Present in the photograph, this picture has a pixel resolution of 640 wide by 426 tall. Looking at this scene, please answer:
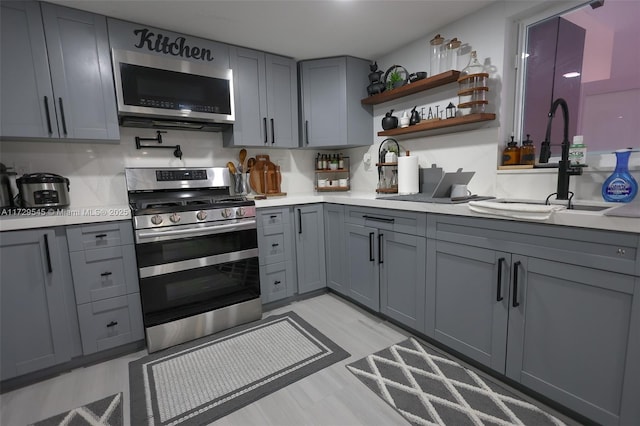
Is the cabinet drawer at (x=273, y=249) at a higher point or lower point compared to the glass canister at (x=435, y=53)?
lower

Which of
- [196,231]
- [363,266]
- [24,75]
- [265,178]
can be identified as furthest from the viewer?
[265,178]

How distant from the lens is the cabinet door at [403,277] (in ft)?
6.44

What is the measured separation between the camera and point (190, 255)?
2.13 m

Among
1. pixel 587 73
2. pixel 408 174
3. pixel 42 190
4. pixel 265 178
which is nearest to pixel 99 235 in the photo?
pixel 42 190

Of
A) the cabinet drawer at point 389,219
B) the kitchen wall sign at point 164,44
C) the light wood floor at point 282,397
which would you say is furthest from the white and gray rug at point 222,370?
the kitchen wall sign at point 164,44

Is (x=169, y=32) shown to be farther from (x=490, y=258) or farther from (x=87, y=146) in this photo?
(x=490, y=258)

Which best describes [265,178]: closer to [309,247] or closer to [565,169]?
[309,247]

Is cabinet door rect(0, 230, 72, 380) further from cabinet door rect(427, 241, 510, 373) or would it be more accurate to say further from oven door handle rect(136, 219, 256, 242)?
cabinet door rect(427, 241, 510, 373)

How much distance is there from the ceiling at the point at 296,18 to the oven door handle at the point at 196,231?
1.44 meters

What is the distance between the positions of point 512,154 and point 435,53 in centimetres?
99

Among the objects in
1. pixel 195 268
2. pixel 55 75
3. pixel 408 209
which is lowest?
pixel 195 268

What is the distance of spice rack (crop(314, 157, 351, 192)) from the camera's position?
10.5 ft

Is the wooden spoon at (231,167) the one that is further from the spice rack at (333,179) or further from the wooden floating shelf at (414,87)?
the wooden floating shelf at (414,87)

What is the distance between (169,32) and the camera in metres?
2.24
